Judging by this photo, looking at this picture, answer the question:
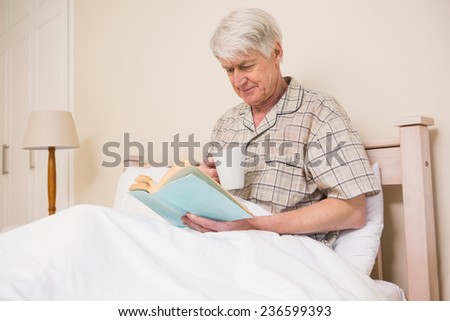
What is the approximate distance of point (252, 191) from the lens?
130cm

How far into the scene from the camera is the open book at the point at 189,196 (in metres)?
0.95

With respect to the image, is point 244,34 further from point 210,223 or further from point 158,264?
point 158,264

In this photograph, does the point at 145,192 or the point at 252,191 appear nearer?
the point at 145,192

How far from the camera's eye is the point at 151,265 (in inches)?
32.5

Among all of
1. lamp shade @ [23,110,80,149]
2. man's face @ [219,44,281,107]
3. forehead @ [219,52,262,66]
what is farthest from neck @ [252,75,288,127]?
lamp shade @ [23,110,80,149]

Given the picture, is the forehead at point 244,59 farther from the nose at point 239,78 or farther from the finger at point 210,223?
the finger at point 210,223

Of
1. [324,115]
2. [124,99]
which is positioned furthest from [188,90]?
[324,115]

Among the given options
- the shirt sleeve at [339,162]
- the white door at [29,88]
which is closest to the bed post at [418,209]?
the shirt sleeve at [339,162]

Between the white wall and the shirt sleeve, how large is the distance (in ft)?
0.73

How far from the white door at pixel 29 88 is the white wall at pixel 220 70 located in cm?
18

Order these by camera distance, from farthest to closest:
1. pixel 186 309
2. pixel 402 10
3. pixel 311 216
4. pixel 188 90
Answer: pixel 188 90 → pixel 402 10 → pixel 311 216 → pixel 186 309

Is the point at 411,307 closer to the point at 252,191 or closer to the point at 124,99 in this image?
the point at 252,191

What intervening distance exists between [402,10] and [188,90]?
36.8 inches

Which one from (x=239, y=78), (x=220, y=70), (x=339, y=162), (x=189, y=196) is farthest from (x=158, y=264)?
(x=220, y=70)
